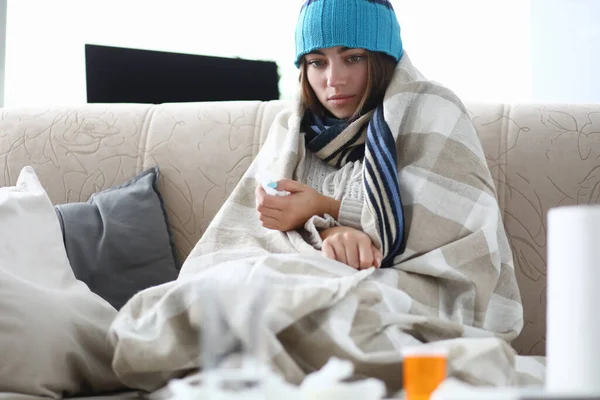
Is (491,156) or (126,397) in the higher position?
(491,156)

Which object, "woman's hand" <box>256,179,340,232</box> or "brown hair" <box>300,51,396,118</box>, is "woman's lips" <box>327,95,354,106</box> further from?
"woman's hand" <box>256,179,340,232</box>

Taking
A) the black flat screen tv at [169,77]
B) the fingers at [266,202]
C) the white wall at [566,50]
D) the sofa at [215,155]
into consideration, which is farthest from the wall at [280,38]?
the fingers at [266,202]

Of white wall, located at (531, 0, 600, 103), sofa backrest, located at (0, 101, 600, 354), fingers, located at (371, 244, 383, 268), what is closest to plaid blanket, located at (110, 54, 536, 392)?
fingers, located at (371, 244, 383, 268)

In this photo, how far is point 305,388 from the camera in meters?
0.77

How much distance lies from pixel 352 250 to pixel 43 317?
0.52m

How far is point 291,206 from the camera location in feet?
5.39

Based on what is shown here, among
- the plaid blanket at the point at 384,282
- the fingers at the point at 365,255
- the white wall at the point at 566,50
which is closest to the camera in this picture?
the plaid blanket at the point at 384,282

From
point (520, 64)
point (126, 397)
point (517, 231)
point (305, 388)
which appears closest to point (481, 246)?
point (517, 231)

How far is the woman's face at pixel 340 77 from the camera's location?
5.91ft

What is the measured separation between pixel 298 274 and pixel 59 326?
389 mm

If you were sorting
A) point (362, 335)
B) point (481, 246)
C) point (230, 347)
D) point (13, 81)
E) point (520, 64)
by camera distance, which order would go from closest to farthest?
1. point (230, 347)
2. point (362, 335)
3. point (481, 246)
4. point (13, 81)
5. point (520, 64)

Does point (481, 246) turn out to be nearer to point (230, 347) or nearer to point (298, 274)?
point (298, 274)

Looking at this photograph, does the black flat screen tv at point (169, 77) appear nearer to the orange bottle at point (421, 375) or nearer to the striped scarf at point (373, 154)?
the striped scarf at point (373, 154)

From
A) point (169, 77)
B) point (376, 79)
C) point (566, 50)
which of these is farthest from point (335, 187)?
point (566, 50)
